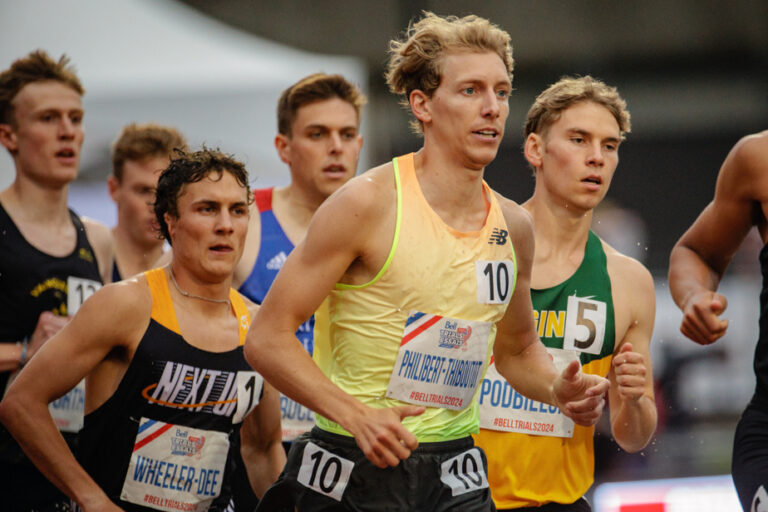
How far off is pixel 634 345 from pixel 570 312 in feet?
1.08

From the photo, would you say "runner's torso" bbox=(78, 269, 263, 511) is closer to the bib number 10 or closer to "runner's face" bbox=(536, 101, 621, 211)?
the bib number 10

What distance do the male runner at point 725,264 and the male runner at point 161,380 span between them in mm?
1698

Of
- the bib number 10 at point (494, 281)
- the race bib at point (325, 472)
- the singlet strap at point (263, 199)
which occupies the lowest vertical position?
the race bib at point (325, 472)

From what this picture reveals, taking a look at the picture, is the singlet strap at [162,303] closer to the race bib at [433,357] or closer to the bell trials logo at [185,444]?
the bell trials logo at [185,444]

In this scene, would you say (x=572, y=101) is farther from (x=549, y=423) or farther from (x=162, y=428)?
(x=162, y=428)

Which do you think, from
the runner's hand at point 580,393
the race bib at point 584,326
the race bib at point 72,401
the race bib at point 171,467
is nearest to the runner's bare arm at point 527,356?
A: the runner's hand at point 580,393

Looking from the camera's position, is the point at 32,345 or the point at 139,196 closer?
the point at 32,345

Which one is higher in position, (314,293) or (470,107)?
(470,107)

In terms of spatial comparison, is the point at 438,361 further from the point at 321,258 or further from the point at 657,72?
the point at 657,72

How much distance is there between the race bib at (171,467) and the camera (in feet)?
12.4

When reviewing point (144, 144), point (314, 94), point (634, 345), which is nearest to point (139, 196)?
point (144, 144)

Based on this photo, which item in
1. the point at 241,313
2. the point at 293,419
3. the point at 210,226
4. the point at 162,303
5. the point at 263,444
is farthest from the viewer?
the point at 293,419

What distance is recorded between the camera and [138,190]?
612cm

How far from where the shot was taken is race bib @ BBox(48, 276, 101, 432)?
500 cm
